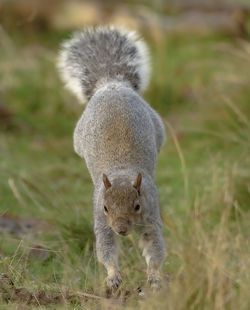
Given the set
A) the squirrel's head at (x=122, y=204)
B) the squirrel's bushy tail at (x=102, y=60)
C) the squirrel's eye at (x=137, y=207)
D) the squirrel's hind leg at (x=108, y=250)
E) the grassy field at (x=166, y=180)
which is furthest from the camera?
the squirrel's bushy tail at (x=102, y=60)

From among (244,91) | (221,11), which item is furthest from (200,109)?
(221,11)

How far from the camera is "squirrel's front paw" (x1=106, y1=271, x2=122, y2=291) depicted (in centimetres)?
416

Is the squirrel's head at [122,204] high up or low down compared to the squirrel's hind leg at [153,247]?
up

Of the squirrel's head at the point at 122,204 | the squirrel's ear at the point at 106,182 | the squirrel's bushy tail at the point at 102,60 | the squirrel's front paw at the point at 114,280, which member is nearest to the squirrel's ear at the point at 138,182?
the squirrel's head at the point at 122,204

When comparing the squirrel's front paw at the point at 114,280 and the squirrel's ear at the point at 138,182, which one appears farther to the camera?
the squirrel's ear at the point at 138,182

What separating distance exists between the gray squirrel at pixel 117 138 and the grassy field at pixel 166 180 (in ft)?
0.58

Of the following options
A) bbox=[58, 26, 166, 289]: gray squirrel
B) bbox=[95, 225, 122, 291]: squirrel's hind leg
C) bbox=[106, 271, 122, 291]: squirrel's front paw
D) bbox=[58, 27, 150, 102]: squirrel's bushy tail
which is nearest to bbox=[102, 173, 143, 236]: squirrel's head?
bbox=[58, 26, 166, 289]: gray squirrel

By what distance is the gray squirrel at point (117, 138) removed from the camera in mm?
4277

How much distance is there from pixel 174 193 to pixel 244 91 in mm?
1296

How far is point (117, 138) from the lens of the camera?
15.9 feet

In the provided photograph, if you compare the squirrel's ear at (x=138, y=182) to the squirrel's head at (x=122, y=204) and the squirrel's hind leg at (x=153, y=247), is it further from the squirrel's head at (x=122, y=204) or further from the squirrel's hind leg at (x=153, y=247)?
the squirrel's hind leg at (x=153, y=247)

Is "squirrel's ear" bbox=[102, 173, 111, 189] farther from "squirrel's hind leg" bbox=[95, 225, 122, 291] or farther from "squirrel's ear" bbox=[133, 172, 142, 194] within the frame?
"squirrel's hind leg" bbox=[95, 225, 122, 291]

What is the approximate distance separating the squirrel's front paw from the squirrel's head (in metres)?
0.27

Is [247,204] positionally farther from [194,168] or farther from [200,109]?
[200,109]
